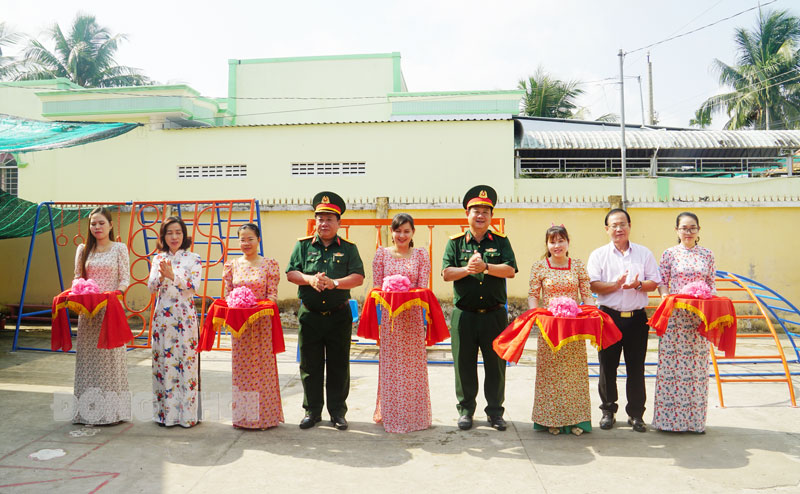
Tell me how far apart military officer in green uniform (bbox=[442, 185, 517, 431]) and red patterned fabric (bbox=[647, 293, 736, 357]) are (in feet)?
3.94

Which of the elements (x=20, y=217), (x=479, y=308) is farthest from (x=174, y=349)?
(x=20, y=217)

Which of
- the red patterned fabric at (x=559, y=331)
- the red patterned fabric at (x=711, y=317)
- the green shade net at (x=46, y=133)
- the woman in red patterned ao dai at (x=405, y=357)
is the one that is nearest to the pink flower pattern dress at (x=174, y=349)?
the woman in red patterned ao dai at (x=405, y=357)

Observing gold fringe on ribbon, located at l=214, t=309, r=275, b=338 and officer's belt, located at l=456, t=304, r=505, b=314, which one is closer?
gold fringe on ribbon, located at l=214, t=309, r=275, b=338

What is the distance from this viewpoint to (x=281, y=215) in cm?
971

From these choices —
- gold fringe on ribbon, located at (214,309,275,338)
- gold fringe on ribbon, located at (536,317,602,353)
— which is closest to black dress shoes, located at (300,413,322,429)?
gold fringe on ribbon, located at (214,309,275,338)

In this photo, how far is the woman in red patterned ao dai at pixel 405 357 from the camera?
442 cm

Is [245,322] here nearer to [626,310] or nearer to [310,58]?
[626,310]

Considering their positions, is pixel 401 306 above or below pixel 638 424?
above

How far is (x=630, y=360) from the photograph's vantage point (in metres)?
4.52

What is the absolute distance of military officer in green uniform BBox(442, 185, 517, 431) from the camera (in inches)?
175

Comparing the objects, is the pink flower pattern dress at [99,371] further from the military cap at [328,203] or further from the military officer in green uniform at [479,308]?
the military officer in green uniform at [479,308]

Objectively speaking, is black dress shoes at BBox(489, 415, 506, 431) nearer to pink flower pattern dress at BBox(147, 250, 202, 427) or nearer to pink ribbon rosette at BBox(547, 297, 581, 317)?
pink ribbon rosette at BBox(547, 297, 581, 317)

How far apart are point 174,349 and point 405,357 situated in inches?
73.9

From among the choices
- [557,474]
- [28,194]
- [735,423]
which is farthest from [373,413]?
[28,194]
